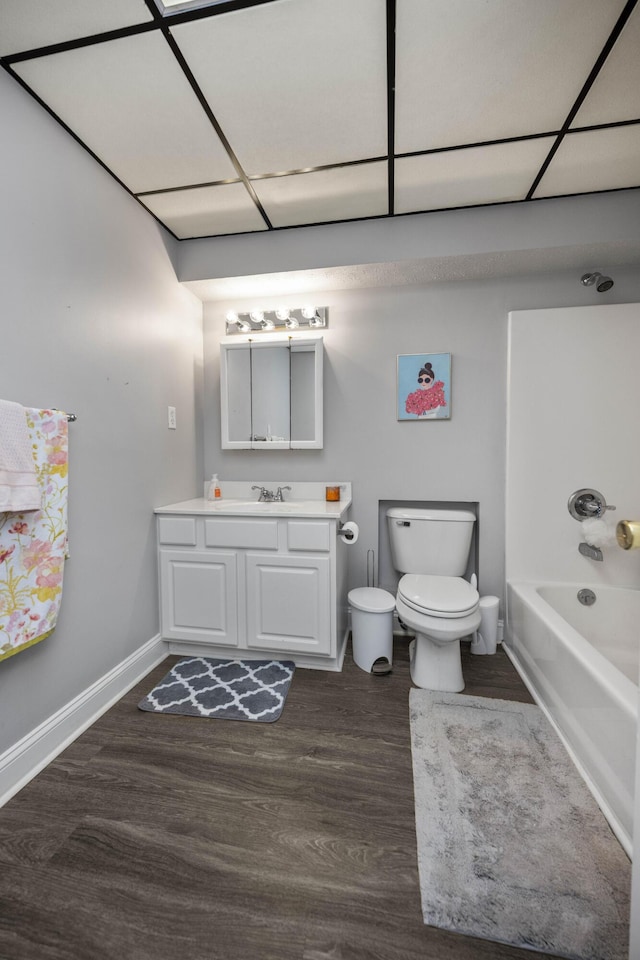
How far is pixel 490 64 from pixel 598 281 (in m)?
1.23

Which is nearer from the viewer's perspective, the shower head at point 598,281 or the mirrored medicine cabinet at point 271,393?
the shower head at point 598,281

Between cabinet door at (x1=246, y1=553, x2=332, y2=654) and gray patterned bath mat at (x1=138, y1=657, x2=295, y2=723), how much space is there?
121mm

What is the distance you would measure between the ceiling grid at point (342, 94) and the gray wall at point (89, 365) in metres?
0.20

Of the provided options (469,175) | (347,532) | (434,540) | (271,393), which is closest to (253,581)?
(347,532)

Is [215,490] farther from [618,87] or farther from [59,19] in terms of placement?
[618,87]

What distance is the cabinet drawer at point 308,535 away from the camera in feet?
6.46

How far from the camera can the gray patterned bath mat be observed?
1.71 metres

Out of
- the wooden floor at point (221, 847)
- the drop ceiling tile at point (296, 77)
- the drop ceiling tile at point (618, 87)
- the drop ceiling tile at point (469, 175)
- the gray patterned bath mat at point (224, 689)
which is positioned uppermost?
the drop ceiling tile at point (296, 77)

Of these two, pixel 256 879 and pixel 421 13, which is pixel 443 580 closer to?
pixel 256 879

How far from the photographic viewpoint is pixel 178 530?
2.11m

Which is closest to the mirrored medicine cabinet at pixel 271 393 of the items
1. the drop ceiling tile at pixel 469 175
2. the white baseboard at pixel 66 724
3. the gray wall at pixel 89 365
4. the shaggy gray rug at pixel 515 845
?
the gray wall at pixel 89 365

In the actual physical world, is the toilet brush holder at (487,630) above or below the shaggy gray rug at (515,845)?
above

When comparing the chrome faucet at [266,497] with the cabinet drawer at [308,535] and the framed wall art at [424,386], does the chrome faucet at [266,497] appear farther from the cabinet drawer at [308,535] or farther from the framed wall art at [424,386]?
the framed wall art at [424,386]

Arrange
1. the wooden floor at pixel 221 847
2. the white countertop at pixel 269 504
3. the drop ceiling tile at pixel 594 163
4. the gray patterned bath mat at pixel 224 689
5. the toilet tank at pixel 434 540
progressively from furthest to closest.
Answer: the toilet tank at pixel 434 540 → the white countertop at pixel 269 504 → the gray patterned bath mat at pixel 224 689 → the drop ceiling tile at pixel 594 163 → the wooden floor at pixel 221 847
